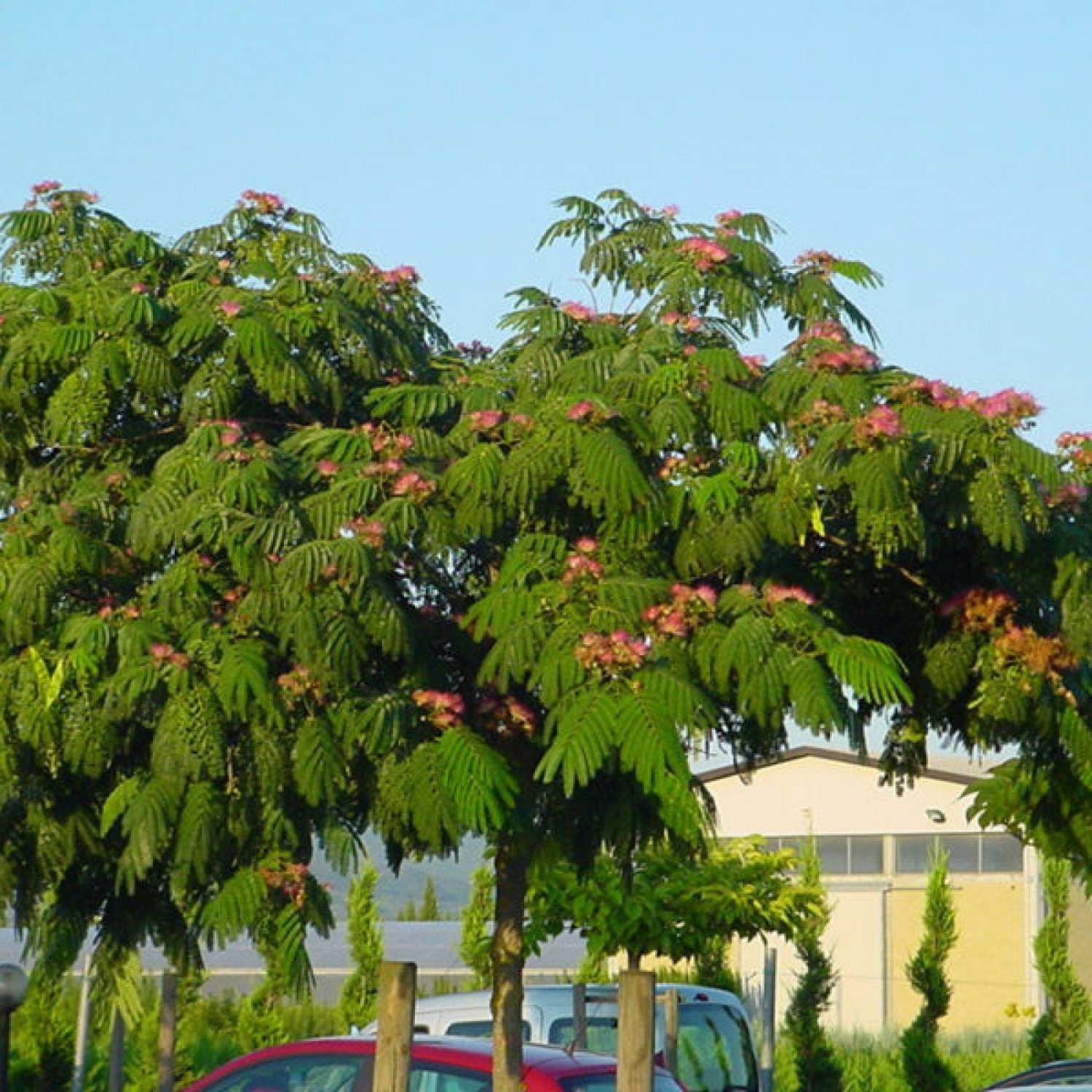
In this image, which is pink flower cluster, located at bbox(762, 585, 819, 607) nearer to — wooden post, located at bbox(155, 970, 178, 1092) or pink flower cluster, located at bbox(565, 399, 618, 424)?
pink flower cluster, located at bbox(565, 399, 618, 424)

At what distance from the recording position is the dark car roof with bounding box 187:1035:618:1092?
38.9 feet

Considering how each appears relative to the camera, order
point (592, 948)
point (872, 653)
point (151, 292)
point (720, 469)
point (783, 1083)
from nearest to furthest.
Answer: point (872, 653)
point (720, 469)
point (151, 292)
point (592, 948)
point (783, 1083)

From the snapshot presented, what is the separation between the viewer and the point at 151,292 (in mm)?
10531

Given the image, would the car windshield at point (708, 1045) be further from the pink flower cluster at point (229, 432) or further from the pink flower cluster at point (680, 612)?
the pink flower cluster at point (680, 612)

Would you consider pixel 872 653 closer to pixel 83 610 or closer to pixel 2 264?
pixel 83 610

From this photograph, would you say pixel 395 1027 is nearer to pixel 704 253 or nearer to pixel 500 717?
pixel 500 717

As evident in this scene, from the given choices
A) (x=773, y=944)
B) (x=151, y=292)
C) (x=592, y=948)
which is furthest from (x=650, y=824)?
(x=773, y=944)

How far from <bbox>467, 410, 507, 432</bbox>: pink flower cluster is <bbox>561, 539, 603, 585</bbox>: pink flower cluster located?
A: 0.73 metres

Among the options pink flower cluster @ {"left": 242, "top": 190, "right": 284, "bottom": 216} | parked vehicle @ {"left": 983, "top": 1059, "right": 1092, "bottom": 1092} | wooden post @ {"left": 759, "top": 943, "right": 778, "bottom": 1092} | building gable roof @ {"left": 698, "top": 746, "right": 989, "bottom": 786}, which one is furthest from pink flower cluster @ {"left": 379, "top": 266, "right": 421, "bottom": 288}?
building gable roof @ {"left": 698, "top": 746, "right": 989, "bottom": 786}

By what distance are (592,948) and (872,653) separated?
40.2ft

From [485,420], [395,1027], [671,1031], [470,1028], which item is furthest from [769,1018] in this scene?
[485,420]

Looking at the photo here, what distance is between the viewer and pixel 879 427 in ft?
28.2

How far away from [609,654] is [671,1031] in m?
11.2

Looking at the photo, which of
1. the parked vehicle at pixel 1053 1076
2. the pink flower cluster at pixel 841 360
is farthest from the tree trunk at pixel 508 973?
the parked vehicle at pixel 1053 1076
